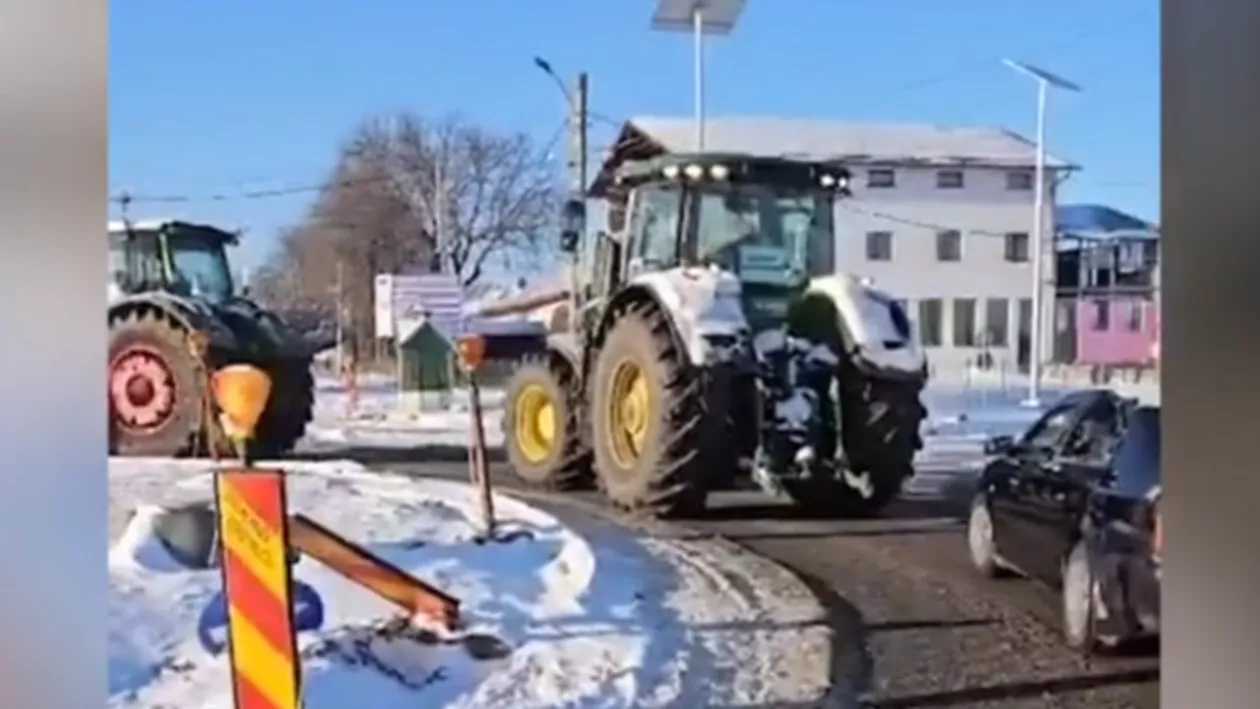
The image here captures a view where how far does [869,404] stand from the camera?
6.43 ft

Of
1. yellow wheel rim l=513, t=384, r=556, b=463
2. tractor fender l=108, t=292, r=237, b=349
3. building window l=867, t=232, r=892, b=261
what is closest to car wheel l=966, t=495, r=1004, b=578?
building window l=867, t=232, r=892, b=261

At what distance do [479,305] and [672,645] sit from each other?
0.47 m

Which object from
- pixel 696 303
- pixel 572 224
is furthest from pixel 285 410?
pixel 696 303

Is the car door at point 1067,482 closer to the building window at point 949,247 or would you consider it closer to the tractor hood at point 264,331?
the building window at point 949,247

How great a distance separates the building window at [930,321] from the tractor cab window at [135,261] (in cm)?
92

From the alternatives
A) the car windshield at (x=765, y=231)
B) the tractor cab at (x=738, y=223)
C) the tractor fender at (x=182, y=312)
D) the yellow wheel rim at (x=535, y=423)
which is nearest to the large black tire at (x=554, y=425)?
the yellow wheel rim at (x=535, y=423)

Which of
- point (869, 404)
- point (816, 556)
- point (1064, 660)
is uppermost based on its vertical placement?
point (869, 404)

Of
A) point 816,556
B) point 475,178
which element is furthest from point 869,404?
point 475,178

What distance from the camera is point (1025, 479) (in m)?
1.97

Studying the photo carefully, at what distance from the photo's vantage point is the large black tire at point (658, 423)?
6.40ft

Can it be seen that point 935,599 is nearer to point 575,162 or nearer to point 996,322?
point 996,322

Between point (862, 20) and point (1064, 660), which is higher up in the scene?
point (862, 20)
